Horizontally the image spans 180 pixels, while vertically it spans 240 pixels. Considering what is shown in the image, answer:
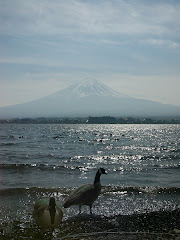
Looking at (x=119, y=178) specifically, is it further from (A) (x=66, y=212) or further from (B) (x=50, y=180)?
(A) (x=66, y=212)

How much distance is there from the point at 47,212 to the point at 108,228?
180cm

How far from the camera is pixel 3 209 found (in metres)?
10.4

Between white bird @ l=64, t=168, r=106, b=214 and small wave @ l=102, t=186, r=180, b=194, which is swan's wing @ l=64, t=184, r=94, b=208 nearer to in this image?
white bird @ l=64, t=168, r=106, b=214

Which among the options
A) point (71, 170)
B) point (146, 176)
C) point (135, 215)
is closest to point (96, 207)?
point (135, 215)

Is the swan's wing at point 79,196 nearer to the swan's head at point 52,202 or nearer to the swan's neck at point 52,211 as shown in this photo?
the swan's neck at point 52,211

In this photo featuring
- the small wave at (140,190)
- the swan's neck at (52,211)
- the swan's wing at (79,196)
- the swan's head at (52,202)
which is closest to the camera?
the swan's head at (52,202)

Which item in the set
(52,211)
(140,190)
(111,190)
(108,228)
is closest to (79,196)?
(108,228)

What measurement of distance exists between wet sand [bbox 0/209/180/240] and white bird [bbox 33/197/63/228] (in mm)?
230

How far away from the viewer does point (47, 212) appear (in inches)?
311

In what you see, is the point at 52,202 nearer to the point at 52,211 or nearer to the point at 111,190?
the point at 52,211

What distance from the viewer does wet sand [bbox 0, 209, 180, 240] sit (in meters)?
7.41

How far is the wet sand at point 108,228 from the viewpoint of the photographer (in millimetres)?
7414

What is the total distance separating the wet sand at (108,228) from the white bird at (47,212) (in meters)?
0.23

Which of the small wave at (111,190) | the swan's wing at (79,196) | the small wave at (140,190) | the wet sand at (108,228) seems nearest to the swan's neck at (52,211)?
the wet sand at (108,228)
